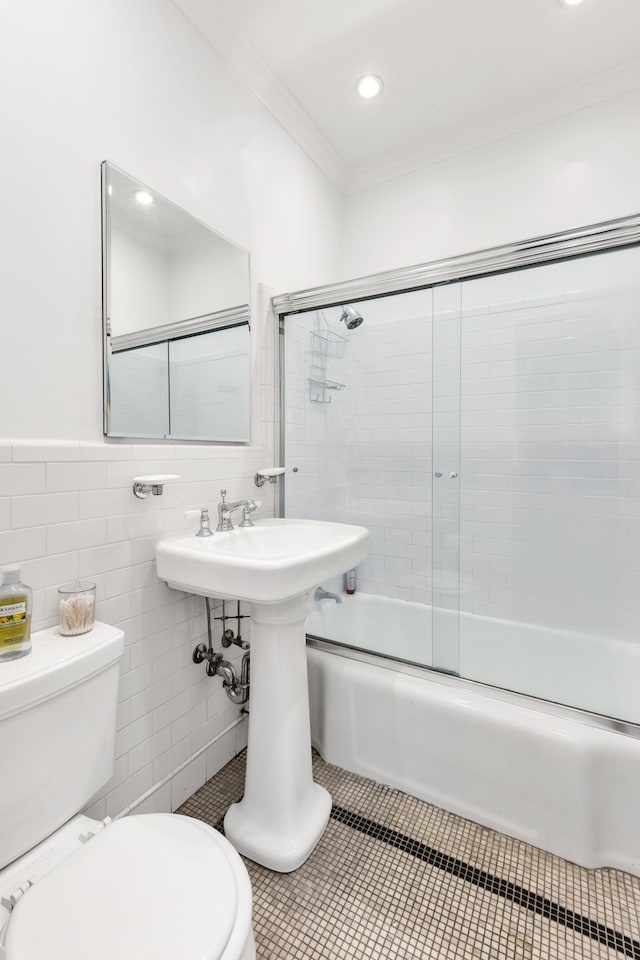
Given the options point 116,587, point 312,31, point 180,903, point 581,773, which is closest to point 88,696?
point 116,587

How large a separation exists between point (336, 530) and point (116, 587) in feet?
2.36

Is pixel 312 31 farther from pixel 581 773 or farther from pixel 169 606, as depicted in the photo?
pixel 581 773

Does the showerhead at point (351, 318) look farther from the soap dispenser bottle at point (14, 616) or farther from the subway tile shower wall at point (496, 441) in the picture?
the soap dispenser bottle at point (14, 616)

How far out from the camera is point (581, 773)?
1.28 meters

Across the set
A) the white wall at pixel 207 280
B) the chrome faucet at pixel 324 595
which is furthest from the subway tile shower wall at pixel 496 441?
A: the white wall at pixel 207 280

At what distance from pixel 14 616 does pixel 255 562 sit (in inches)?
20.2

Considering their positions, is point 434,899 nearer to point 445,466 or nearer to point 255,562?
point 255,562

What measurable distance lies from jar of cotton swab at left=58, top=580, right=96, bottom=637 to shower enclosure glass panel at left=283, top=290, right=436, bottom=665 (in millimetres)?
1021

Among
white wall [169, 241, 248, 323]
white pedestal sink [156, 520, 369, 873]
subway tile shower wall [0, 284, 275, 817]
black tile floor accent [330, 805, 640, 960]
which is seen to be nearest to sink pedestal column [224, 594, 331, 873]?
white pedestal sink [156, 520, 369, 873]

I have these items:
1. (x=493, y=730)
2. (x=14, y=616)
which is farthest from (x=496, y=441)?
(x=14, y=616)

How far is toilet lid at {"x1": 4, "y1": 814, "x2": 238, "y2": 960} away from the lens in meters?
0.68

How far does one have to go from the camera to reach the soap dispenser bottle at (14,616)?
0.92m

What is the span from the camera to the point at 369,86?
6.27ft

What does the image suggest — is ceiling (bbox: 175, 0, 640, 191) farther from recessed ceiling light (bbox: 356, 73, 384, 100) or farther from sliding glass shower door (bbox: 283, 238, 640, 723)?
sliding glass shower door (bbox: 283, 238, 640, 723)
